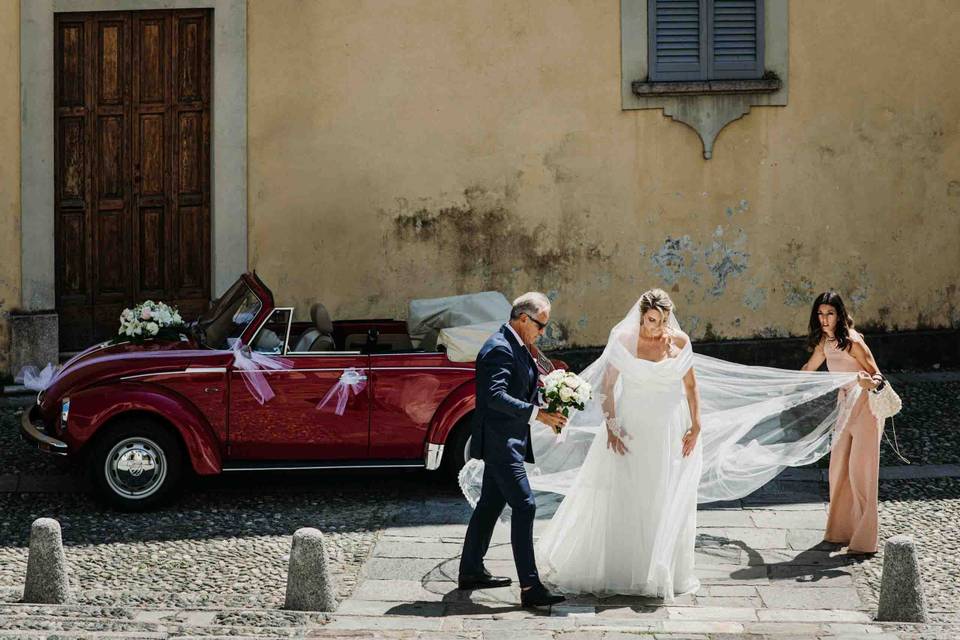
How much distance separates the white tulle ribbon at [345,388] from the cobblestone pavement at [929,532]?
11.1 ft

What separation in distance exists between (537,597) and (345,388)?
256 centimetres

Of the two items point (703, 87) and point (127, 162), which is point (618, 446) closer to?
point (703, 87)

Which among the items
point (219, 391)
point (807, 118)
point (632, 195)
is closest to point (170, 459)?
point (219, 391)

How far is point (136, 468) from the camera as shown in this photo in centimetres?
938

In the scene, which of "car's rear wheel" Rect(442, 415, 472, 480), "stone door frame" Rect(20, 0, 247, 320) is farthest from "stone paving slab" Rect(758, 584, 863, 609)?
"stone door frame" Rect(20, 0, 247, 320)

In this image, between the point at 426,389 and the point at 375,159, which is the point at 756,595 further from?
the point at 375,159

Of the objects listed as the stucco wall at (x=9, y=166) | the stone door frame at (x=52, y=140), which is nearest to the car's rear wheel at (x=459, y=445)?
the stone door frame at (x=52, y=140)

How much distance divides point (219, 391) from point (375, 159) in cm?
466

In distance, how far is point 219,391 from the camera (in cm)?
945

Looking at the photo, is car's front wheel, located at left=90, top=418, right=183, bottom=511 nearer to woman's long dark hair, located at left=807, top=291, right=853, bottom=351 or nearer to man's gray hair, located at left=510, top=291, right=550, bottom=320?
man's gray hair, located at left=510, top=291, right=550, bottom=320

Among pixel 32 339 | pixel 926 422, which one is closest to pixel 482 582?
pixel 926 422

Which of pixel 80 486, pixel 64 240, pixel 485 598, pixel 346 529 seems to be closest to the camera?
pixel 485 598

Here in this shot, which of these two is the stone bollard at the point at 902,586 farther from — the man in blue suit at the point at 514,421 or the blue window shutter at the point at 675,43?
the blue window shutter at the point at 675,43

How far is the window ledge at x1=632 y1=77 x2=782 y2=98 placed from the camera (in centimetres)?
1358
